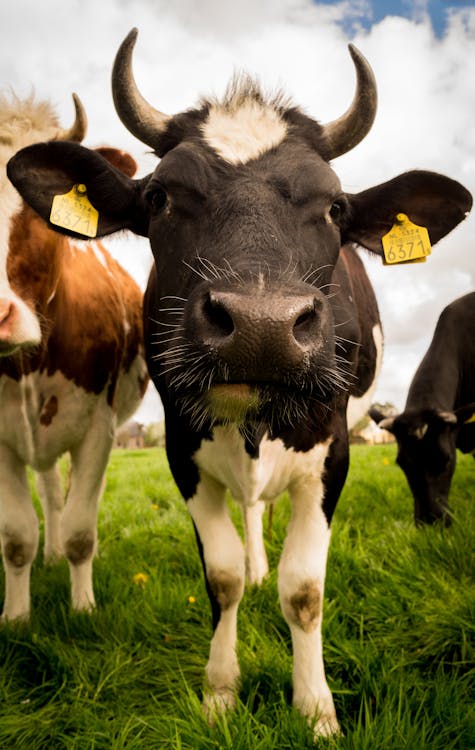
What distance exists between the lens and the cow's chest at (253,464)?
8.25 ft

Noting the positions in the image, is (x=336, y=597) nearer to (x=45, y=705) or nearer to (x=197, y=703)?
(x=197, y=703)

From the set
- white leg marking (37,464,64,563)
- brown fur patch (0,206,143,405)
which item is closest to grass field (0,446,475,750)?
white leg marking (37,464,64,563)

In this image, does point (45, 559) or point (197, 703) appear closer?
point (197, 703)

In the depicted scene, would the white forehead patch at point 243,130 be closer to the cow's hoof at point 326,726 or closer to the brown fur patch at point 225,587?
the brown fur patch at point 225,587

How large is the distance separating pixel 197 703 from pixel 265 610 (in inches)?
39.1

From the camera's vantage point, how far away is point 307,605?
8.39 ft

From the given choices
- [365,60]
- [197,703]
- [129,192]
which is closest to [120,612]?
[197,703]

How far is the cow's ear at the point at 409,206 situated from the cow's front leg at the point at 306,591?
1.12 meters

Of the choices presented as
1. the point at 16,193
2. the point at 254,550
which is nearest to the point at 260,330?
the point at 16,193

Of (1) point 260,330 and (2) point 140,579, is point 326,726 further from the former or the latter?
(2) point 140,579

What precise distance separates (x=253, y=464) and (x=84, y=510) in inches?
60.2

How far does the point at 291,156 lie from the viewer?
90.7 inches

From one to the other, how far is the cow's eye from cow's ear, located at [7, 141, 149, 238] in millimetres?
171

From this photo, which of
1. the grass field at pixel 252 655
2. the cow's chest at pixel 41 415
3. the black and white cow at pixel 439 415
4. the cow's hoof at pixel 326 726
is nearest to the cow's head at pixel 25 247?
the cow's chest at pixel 41 415
